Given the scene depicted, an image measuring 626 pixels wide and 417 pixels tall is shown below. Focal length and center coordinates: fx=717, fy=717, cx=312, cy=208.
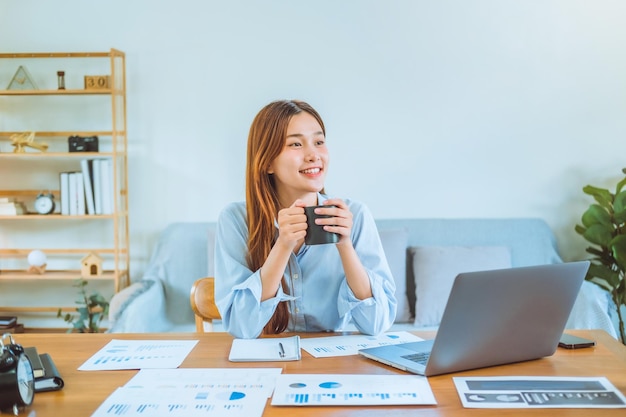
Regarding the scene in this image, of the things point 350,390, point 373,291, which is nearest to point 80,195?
point 373,291

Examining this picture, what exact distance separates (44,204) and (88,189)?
0.25m

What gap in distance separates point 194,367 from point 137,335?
325 mm

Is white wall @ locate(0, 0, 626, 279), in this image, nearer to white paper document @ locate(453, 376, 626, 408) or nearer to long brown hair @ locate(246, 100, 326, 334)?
long brown hair @ locate(246, 100, 326, 334)

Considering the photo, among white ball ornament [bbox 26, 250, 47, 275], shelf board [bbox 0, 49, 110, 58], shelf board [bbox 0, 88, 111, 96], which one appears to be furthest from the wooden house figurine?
shelf board [bbox 0, 49, 110, 58]

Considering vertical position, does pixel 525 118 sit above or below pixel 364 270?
above

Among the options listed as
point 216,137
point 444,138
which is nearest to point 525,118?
point 444,138

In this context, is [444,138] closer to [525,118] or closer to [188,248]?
[525,118]

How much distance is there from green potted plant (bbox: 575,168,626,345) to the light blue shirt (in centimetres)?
191

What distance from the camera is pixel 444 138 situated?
371cm

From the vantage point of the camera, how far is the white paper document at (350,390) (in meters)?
1.10

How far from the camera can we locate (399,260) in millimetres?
3389

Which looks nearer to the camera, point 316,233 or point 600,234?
point 316,233

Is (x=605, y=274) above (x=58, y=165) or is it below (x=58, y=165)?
below

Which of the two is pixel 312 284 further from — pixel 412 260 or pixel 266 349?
pixel 412 260
